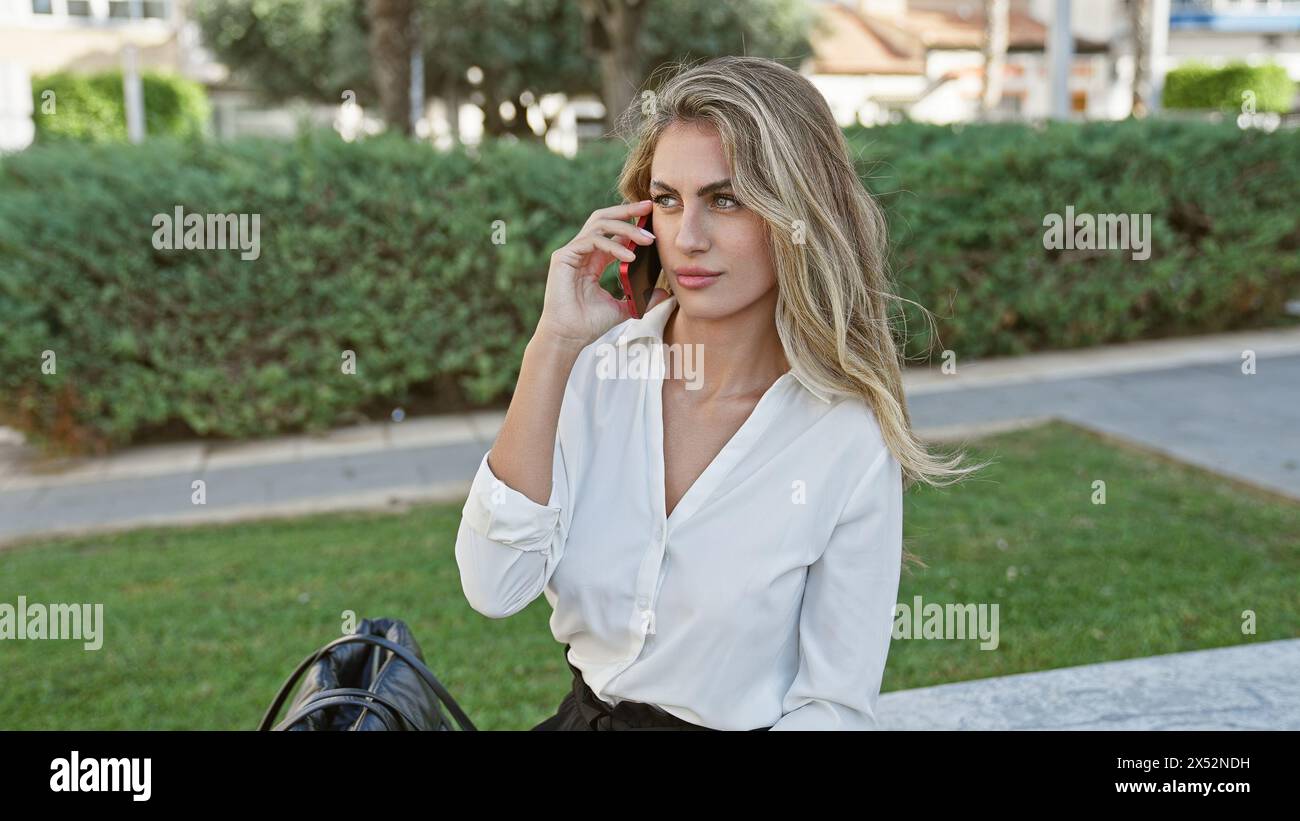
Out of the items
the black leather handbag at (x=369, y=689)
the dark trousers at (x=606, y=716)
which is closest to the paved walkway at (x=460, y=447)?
the black leather handbag at (x=369, y=689)

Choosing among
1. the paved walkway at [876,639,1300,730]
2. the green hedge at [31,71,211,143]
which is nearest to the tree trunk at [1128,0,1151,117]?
the green hedge at [31,71,211,143]

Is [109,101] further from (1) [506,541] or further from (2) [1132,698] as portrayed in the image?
(1) [506,541]

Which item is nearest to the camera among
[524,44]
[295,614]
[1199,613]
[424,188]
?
[1199,613]

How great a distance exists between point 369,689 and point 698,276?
1001mm

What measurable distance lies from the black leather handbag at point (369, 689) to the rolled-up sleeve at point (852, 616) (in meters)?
0.68

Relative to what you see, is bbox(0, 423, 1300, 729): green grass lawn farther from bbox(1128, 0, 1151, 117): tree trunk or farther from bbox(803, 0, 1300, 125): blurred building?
bbox(803, 0, 1300, 125): blurred building

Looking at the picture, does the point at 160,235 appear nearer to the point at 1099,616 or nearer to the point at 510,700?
the point at 510,700

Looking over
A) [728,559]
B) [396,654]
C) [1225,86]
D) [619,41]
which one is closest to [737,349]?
[728,559]

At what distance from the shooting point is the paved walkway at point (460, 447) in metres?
6.50

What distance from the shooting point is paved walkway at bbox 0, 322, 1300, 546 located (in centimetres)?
650

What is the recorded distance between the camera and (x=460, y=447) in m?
7.67
